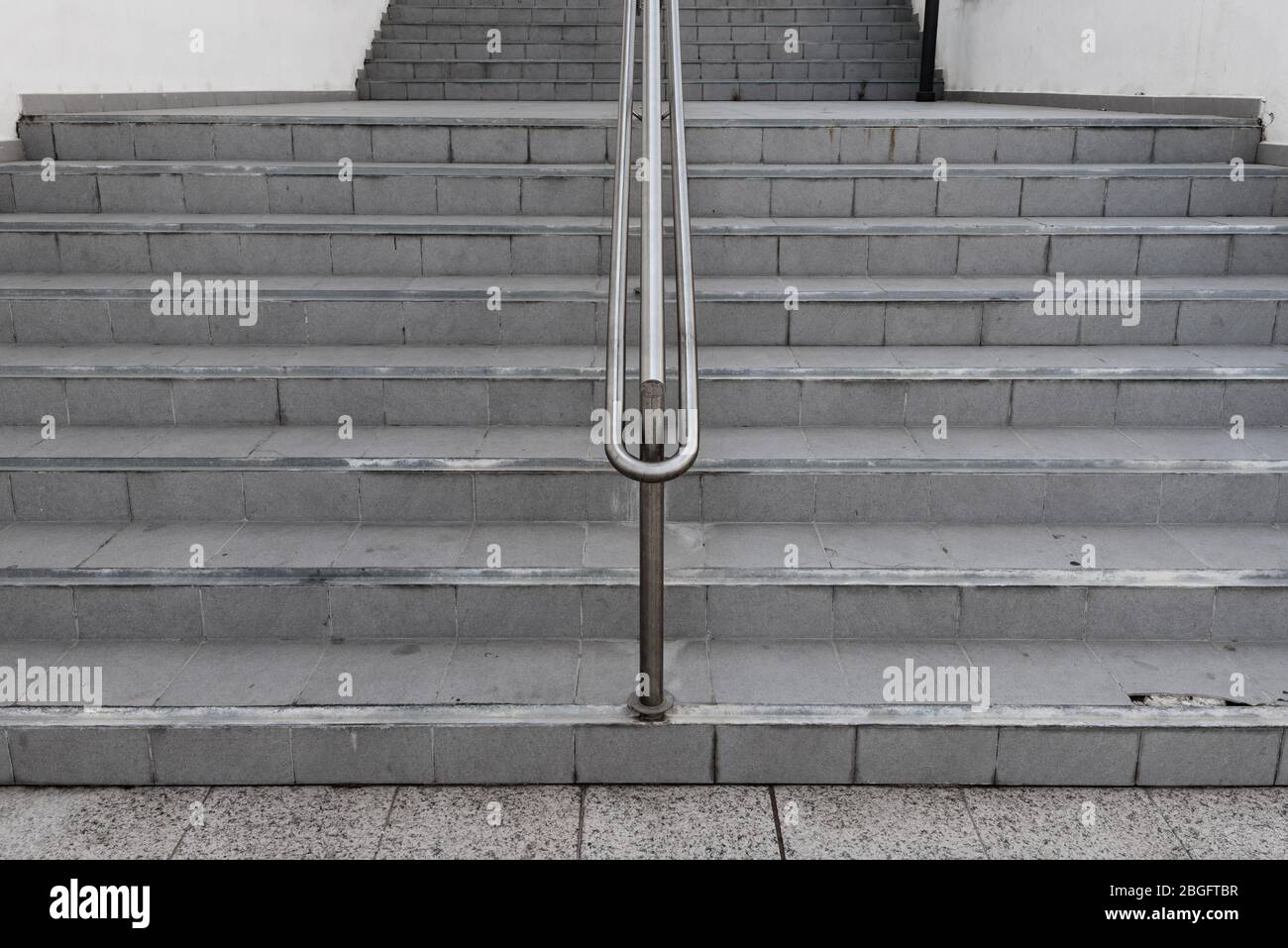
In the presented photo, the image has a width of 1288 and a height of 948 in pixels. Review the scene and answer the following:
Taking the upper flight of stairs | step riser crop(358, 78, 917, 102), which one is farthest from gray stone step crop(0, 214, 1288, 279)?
the upper flight of stairs

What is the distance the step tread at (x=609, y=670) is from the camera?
2389 millimetres

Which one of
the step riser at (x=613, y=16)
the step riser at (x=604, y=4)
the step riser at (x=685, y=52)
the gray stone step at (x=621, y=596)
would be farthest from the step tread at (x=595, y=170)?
the step riser at (x=604, y=4)

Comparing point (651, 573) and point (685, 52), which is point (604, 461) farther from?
point (685, 52)

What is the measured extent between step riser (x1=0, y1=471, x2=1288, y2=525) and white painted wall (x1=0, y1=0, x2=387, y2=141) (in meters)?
2.09

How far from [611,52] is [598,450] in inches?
172

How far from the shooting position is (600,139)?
13.3ft

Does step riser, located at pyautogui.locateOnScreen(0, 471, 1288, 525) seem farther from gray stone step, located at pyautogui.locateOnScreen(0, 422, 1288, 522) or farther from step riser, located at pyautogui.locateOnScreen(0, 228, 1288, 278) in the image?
step riser, located at pyautogui.locateOnScreen(0, 228, 1288, 278)

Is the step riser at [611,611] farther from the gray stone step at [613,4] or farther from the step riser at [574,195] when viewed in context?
the gray stone step at [613,4]

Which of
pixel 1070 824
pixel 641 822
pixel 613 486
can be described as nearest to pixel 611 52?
pixel 613 486

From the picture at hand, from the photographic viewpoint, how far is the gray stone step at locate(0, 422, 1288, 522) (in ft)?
9.37

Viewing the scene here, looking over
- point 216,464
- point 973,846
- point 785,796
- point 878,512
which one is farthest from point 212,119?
point 973,846

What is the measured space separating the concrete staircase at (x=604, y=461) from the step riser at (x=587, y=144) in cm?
1

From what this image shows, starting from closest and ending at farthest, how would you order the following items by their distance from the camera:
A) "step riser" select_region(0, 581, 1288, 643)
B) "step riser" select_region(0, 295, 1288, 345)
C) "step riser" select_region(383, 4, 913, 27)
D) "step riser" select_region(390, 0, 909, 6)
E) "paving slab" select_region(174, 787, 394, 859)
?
"paving slab" select_region(174, 787, 394, 859) → "step riser" select_region(0, 581, 1288, 643) → "step riser" select_region(0, 295, 1288, 345) → "step riser" select_region(383, 4, 913, 27) → "step riser" select_region(390, 0, 909, 6)

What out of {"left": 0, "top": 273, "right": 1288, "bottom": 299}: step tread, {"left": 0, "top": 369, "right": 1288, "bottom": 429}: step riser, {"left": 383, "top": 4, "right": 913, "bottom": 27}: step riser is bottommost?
{"left": 0, "top": 369, "right": 1288, "bottom": 429}: step riser
